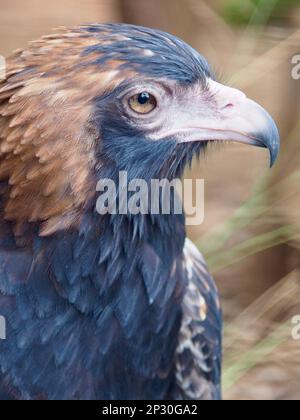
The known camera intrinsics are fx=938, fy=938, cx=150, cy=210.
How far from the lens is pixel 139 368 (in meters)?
3.64

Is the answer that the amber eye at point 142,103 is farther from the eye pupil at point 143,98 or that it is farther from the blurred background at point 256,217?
the blurred background at point 256,217

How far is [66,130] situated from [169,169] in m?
0.48

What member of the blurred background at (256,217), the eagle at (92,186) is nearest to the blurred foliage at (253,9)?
the blurred background at (256,217)

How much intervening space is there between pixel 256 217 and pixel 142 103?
2466 millimetres

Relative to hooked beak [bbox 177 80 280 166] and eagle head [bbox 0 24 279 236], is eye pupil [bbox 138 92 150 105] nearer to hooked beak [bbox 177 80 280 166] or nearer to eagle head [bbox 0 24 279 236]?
eagle head [bbox 0 24 279 236]

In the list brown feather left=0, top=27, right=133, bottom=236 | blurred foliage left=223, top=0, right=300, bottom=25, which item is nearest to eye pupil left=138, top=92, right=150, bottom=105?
brown feather left=0, top=27, right=133, bottom=236

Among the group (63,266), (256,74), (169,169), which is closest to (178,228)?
(169,169)

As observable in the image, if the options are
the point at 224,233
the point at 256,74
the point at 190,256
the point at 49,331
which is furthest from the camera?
the point at 256,74

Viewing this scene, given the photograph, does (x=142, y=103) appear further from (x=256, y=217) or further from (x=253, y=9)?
(x=256, y=217)

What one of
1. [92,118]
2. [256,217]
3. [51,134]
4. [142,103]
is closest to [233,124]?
[142,103]

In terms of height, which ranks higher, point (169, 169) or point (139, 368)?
point (169, 169)

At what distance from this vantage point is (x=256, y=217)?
5.61 metres
